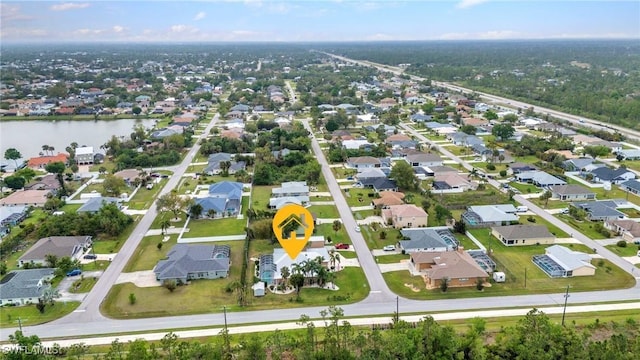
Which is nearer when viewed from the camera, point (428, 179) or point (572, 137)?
point (428, 179)

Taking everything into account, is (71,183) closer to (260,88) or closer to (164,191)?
(164,191)

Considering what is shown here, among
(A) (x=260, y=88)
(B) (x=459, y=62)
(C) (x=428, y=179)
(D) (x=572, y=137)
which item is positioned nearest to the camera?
(C) (x=428, y=179)

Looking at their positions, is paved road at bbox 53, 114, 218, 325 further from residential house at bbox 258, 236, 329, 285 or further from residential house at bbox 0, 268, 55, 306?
residential house at bbox 258, 236, 329, 285

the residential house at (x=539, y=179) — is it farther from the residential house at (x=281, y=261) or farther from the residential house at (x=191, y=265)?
the residential house at (x=191, y=265)

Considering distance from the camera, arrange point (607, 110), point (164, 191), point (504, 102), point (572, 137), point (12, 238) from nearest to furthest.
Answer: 1. point (12, 238)
2. point (164, 191)
3. point (572, 137)
4. point (607, 110)
5. point (504, 102)

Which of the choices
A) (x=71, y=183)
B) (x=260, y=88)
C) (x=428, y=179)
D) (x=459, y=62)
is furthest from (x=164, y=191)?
(x=459, y=62)

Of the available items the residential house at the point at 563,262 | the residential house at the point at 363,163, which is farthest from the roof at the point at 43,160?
the residential house at the point at 563,262
